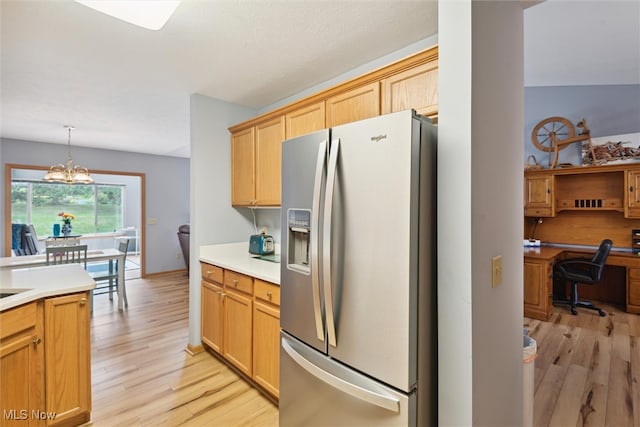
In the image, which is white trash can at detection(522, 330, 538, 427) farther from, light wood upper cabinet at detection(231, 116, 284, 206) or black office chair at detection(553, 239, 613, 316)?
black office chair at detection(553, 239, 613, 316)

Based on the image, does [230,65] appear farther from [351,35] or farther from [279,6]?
[351,35]

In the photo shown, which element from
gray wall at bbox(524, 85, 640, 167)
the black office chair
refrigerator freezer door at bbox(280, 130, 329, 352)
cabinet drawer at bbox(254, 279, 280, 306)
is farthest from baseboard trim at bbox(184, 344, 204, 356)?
gray wall at bbox(524, 85, 640, 167)

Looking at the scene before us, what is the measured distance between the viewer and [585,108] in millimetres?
4684

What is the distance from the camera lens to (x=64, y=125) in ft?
13.2

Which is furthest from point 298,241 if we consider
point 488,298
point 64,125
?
point 64,125

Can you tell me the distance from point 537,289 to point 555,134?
2.55 m

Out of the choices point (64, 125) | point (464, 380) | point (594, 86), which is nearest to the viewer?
point (464, 380)

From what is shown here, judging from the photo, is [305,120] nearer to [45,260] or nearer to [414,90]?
[414,90]

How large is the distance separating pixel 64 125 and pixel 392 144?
15.4ft

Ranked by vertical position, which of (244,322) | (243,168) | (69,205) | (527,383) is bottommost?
(527,383)

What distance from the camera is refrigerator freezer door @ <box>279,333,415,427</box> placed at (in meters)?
1.16

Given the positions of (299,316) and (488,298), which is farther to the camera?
(299,316)

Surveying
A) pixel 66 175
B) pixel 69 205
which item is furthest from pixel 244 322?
pixel 69 205

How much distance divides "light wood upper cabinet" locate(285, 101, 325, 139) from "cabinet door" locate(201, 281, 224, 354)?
1447 mm
